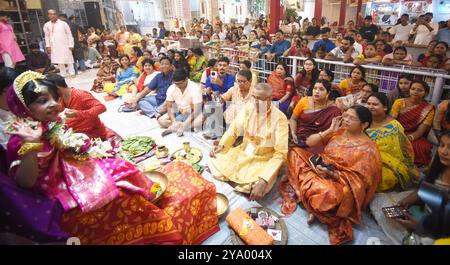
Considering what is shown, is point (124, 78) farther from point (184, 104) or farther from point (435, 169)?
point (435, 169)

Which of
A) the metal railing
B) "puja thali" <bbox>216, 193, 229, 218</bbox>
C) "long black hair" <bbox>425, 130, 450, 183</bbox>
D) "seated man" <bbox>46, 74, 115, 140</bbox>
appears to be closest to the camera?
"long black hair" <bbox>425, 130, 450, 183</bbox>

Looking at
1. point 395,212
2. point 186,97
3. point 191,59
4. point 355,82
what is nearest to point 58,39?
point 191,59

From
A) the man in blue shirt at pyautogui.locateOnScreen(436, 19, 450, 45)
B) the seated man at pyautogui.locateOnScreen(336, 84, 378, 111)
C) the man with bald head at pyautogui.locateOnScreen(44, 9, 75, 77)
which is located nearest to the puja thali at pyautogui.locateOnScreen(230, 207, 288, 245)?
the seated man at pyautogui.locateOnScreen(336, 84, 378, 111)

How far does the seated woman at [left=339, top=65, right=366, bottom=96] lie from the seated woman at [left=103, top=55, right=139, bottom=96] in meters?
4.32

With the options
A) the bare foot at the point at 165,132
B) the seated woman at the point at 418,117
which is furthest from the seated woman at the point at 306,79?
the bare foot at the point at 165,132

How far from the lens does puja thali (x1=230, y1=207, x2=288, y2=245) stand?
6.74 ft

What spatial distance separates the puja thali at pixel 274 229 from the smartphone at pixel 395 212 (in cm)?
79

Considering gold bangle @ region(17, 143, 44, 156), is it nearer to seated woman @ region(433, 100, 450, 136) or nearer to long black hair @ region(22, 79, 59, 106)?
long black hair @ region(22, 79, 59, 106)

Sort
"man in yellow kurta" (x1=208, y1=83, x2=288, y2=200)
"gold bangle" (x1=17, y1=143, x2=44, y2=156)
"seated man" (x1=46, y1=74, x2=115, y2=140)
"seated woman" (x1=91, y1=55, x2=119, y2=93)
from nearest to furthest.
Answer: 1. "gold bangle" (x1=17, y1=143, x2=44, y2=156)
2. "man in yellow kurta" (x1=208, y1=83, x2=288, y2=200)
3. "seated man" (x1=46, y1=74, x2=115, y2=140)
4. "seated woman" (x1=91, y1=55, x2=119, y2=93)

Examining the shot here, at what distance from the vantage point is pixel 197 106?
413 cm

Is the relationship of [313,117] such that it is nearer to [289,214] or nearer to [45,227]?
[289,214]

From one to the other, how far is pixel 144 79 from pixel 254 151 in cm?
347
